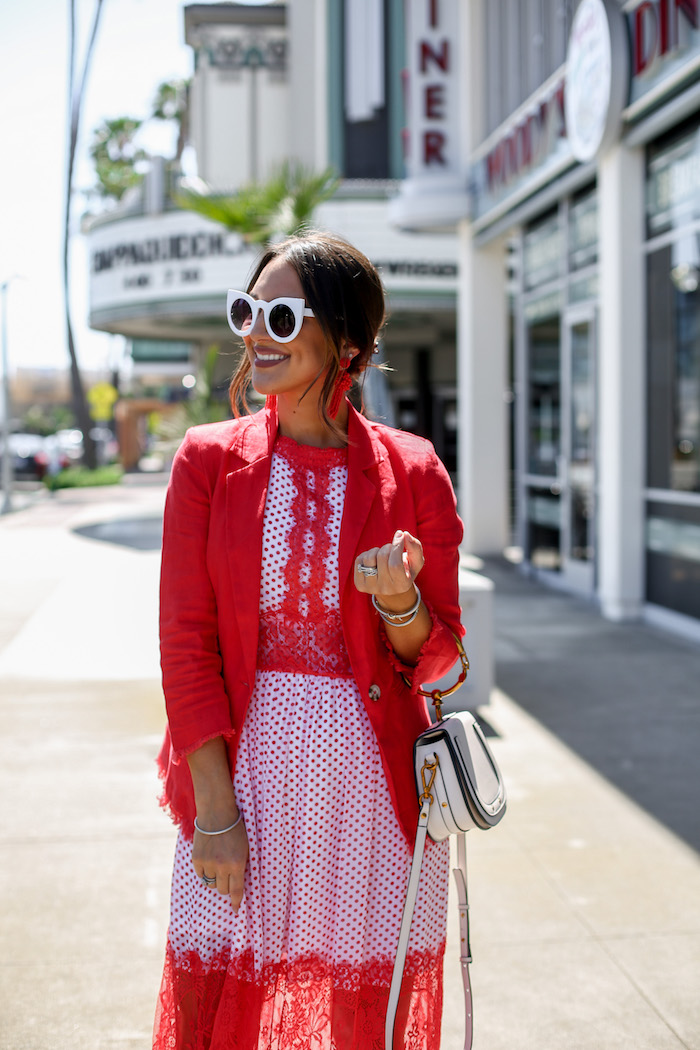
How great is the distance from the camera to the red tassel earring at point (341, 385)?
1.92 m

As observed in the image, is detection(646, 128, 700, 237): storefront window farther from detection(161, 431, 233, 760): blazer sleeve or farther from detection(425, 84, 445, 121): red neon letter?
detection(161, 431, 233, 760): blazer sleeve

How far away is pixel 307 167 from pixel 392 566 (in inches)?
845

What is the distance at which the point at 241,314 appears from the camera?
1.93m

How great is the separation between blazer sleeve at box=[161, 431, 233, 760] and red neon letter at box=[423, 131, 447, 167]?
11616 millimetres

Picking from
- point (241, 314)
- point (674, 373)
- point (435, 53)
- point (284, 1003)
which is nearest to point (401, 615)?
point (241, 314)

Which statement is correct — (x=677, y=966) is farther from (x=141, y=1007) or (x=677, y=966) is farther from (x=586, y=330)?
(x=586, y=330)

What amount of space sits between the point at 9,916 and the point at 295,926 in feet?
6.65

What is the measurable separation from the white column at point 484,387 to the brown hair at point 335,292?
11595mm

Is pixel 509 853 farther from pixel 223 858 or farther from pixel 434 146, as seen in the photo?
pixel 434 146

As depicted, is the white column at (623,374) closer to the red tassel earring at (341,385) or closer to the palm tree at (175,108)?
the red tassel earring at (341,385)

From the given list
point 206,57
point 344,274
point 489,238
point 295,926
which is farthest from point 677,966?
point 206,57

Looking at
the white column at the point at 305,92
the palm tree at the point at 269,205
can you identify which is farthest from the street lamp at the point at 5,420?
the palm tree at the point at 269,205

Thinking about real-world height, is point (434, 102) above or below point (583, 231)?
above

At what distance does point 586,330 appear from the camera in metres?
10.1
